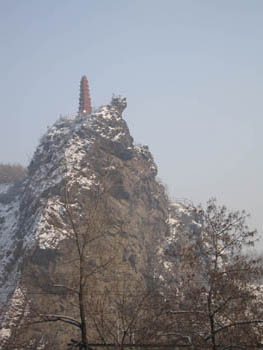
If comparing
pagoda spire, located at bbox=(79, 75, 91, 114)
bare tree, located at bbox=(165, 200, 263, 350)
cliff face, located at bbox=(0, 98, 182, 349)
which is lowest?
bare tree, located at bbox=(165, 200, 263, 350)

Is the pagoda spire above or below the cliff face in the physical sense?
above

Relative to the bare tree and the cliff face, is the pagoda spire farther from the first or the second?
the bare tree

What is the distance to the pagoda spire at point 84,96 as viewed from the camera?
68.5 m

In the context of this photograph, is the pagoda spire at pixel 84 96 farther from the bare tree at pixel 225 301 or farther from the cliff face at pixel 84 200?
the bare tree at pixel 225 301

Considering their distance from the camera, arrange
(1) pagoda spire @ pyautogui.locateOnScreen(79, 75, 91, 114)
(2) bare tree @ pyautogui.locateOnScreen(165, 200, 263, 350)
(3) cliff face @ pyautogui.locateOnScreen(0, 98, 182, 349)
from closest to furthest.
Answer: (2) bare tree @ pyautogui.locateOnScreen(165, 200, 263, 350) → (3) cliff face @ pyautogui.locateOnScreen(0, 98, 182, 349) → (1) pagoda spire @ pyautogui.locateOnScreen(79, 75, 91, 114)

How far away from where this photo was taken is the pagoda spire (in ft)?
225

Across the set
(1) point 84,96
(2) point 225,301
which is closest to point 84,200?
(2) point 225,301

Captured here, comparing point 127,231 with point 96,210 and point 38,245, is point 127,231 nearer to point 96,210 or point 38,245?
point 38,245

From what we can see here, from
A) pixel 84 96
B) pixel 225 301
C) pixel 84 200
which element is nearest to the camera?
pixel 225 301

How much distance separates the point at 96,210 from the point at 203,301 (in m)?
3.87

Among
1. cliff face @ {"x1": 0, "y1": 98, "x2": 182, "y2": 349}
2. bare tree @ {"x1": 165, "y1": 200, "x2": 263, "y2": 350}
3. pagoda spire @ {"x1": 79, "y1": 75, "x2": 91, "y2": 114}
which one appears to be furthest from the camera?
pagoda spire @ {"x1": 79, "y1": 75, "x2": 91, "y2": 114}

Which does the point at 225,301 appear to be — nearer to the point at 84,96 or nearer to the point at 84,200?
the point at 84,200

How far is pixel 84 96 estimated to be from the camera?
229ft

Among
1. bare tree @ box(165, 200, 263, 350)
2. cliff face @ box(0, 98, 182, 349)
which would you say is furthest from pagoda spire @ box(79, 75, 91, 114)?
bare tree @ box(165, 200, 263, 350)
